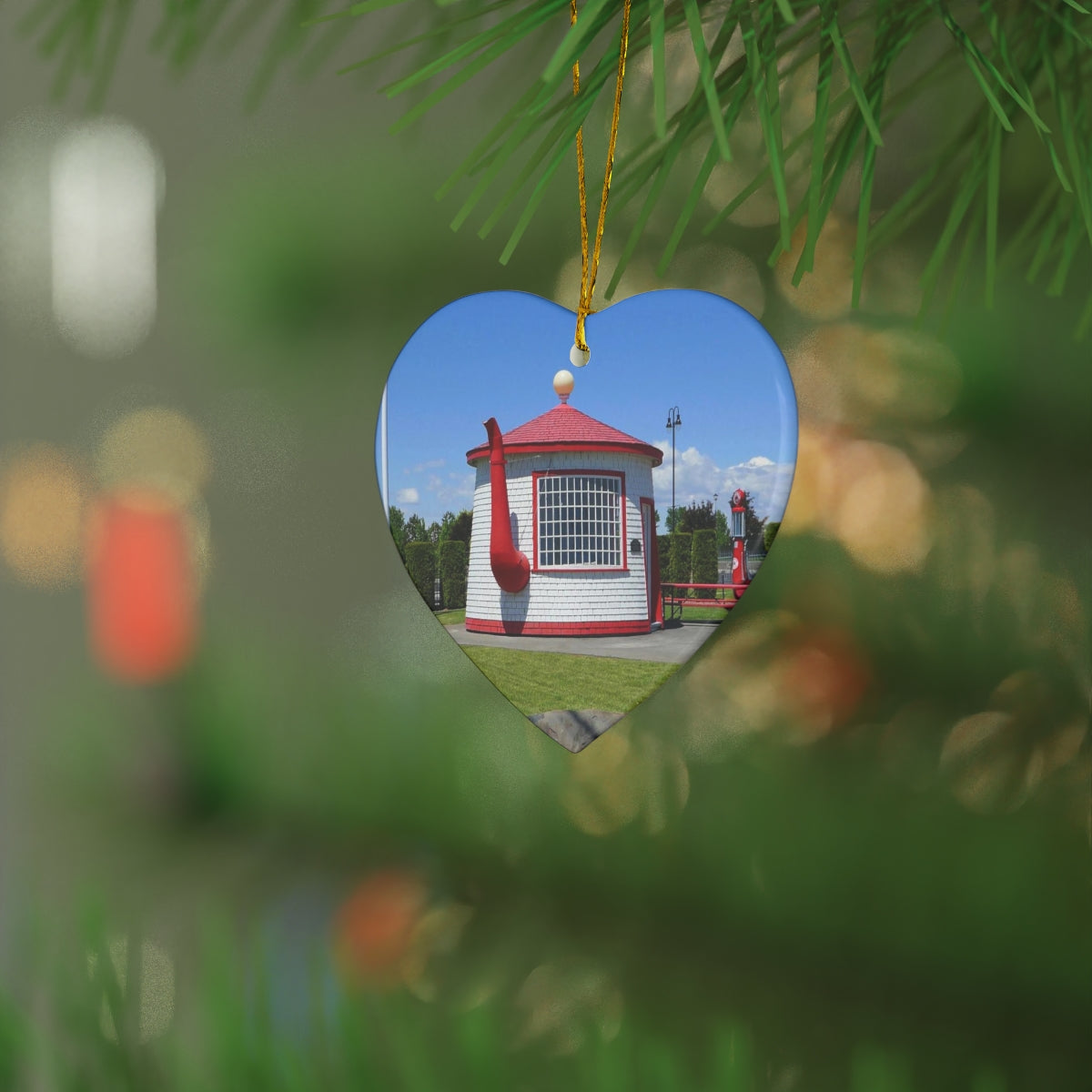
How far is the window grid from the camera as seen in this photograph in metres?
0.46

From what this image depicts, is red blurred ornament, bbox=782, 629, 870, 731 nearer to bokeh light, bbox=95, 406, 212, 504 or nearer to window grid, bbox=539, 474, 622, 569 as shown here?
window grid, bbox=539, 474, 622, 569

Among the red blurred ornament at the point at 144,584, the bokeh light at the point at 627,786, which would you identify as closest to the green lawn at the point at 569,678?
the bokeh light at the point at 627,786

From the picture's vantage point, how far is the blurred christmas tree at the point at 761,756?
0.57 m

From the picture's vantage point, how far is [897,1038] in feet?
1.86

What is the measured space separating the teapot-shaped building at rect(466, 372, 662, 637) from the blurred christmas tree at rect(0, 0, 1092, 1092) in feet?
0.40

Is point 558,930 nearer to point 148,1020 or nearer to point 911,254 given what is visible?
point 148,1020

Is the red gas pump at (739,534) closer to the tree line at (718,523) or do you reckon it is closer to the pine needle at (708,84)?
the tree line at (718,523)

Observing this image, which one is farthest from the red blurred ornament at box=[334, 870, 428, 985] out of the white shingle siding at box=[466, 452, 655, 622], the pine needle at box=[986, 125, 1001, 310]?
the pine needle at box=[986, 125, 1001, 310]

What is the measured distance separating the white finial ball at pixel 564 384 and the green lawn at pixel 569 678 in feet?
0.41

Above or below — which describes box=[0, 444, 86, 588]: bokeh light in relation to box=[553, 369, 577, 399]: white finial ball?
below

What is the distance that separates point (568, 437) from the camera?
46 centimetres

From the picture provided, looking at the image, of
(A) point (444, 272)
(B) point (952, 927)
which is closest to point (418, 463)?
(A) point (444, 272)

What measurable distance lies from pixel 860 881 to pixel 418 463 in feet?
1.17

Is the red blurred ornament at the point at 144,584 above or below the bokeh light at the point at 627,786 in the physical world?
above
